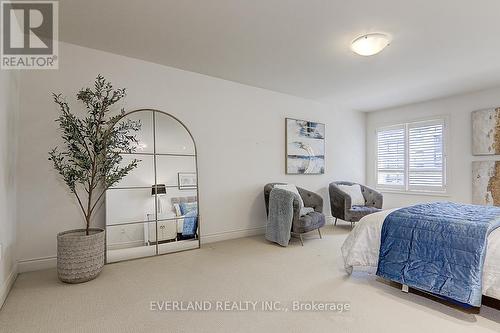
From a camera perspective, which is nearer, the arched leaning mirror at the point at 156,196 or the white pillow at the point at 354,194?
the arched leaning mirror at the point at 156,196

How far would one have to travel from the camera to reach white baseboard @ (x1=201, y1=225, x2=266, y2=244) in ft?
13.2

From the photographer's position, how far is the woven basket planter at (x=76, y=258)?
2.56m

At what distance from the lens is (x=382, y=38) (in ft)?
9.15

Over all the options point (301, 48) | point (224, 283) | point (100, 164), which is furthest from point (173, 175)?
point (301, 48)

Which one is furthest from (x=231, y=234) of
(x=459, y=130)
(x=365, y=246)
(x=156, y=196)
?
(x=459, y=130)

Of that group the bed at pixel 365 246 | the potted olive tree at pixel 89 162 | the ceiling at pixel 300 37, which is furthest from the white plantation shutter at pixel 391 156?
the potted olive tree at pixel 89 162

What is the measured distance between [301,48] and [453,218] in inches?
92.5

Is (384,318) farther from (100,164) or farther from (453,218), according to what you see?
(100,164)

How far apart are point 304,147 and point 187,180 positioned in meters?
2.52

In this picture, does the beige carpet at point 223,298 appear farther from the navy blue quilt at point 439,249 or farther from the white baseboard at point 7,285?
the navy blue quilt at point 439,249

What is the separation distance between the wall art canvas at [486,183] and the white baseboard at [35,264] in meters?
6.38

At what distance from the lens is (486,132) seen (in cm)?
453

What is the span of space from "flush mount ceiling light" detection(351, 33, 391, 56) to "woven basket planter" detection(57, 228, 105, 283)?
3421mm

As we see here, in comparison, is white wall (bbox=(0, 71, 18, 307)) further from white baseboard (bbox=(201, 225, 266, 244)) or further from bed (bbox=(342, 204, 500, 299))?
bed (bbox=(342, 204, 500, 299))
